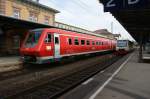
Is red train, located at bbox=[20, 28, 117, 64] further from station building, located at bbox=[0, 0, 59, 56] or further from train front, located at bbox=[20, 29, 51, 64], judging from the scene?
station building, located at bbox=[0, 0, 59, 56]

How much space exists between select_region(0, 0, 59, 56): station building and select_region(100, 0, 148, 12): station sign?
11099 mm

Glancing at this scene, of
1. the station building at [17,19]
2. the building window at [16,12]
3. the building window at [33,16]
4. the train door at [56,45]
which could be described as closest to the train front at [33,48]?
the train door at [56,45]

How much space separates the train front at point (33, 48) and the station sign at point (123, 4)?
762 centimetres

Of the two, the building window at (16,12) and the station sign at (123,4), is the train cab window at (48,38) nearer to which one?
the station sign at (123,4)

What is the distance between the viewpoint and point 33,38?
57.5 feet

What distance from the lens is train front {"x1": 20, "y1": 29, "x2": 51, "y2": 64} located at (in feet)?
53.8

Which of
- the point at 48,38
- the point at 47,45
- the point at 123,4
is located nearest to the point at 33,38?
the point at 48,38

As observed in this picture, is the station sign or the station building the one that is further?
the station building

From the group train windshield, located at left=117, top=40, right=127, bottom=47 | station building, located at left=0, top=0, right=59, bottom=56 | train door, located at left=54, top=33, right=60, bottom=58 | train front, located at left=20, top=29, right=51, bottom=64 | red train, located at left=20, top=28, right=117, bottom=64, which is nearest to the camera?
train front, located at left=20, top=29, right=51, bottom=64

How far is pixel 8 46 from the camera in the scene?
2806 cm

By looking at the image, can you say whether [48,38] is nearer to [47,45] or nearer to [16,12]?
[47,45]

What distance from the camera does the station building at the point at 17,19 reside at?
73.3ft

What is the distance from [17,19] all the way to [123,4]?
12.7 m

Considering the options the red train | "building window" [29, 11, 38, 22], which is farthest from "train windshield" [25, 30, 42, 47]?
"building window" [29, 11, 38, 22]
